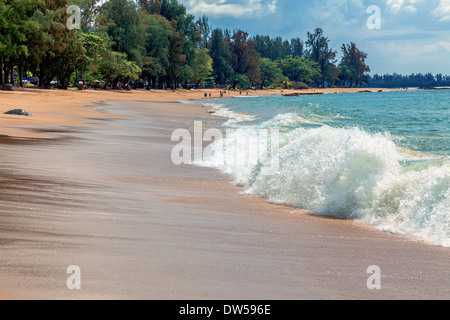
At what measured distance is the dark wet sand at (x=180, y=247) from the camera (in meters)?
4.24

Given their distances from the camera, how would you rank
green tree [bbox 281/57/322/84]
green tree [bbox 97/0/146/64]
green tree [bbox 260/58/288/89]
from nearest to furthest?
1. green tree [bbox 97/0/146/64]
2. green tree [bbox 260/58/288/89]
3. green tree [bbox 281/57/322/84]

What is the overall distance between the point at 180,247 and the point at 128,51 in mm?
84760

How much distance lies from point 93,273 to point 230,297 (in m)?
1.17

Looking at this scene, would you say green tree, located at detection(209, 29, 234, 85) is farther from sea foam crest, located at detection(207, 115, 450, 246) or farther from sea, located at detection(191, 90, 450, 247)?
sea foam crest, located at detection(207, 115, 450, 246)

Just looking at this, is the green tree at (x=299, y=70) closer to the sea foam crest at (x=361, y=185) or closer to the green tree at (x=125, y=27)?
the green tree at (x=125, y=27)

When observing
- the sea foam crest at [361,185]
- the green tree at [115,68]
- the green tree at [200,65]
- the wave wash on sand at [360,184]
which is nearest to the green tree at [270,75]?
the green tree at [200,65]

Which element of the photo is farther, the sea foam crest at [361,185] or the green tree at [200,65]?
the green tree at [200,65]

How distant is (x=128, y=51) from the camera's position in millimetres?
86688

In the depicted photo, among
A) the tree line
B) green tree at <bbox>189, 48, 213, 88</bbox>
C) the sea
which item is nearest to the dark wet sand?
the sea

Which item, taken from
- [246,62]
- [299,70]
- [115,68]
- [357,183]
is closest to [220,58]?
[246,62]

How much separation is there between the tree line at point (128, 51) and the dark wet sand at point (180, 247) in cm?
4081

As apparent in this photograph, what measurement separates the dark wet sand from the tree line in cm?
4081

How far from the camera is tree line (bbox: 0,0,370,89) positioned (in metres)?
48.7
